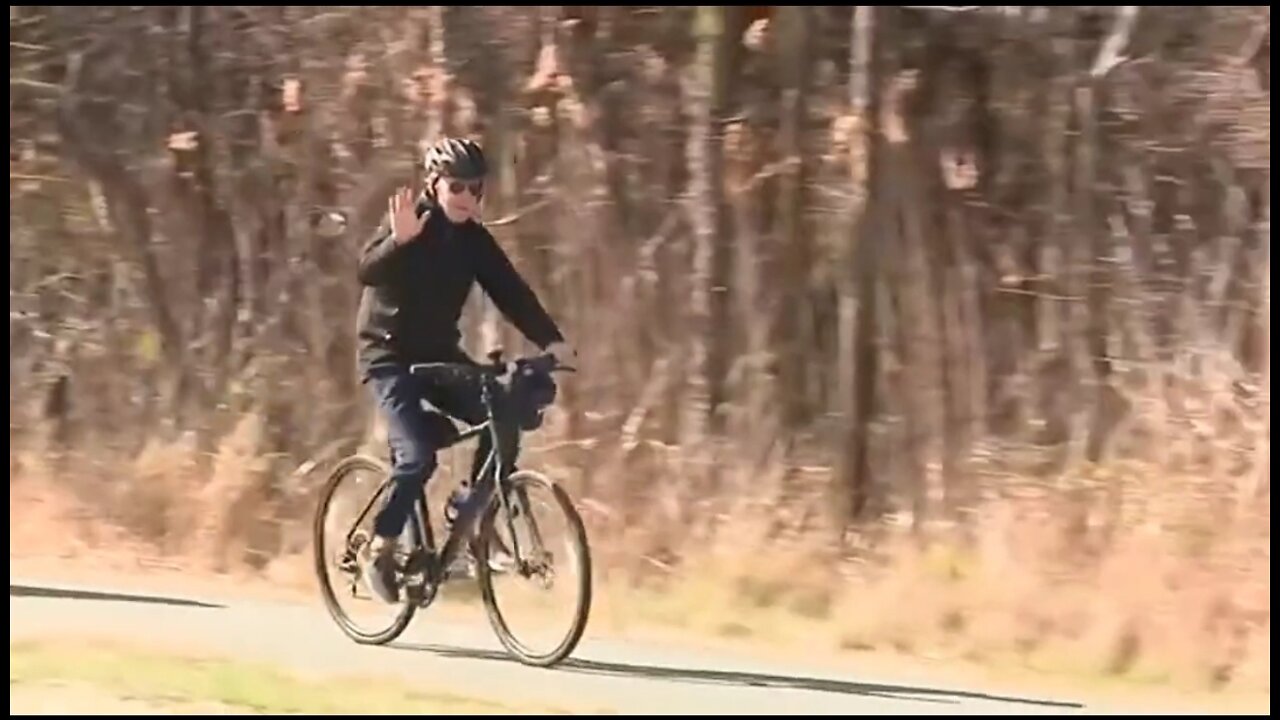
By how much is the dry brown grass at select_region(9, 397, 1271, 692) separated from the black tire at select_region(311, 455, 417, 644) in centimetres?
7

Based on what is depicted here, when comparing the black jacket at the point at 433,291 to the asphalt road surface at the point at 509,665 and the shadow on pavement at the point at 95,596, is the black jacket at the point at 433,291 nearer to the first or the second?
the asphalt road surface at the point at 509,665

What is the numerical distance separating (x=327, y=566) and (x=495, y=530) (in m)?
0.50

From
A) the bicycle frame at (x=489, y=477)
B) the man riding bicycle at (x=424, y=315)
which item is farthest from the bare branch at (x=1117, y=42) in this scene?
the bicycle frame at (x=489, y=477)

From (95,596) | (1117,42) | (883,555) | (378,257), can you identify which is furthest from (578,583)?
(1117,42)

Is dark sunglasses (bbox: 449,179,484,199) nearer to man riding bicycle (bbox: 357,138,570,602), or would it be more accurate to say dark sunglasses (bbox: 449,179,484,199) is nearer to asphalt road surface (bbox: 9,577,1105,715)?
man riding bicycle (bbox: 357,138,570,602)

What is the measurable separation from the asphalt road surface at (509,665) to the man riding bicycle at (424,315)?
19 centimetres

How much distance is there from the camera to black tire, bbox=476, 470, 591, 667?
11.5 ft

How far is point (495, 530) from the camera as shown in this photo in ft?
11.6

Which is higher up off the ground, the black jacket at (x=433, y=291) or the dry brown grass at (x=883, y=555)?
the black jacket at (x=433, y=291)

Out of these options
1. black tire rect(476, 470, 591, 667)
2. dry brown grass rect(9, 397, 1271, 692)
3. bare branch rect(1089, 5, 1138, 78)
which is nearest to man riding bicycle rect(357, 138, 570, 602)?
black tire rect(476, 470, 591, 667)

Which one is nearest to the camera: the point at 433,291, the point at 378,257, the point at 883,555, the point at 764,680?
the point at 764,680

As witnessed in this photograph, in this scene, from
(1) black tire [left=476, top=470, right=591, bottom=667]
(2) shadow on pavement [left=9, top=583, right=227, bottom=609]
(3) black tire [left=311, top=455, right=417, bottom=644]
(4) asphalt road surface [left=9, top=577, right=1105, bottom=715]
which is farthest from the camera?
(2) shadow on pavement [left=9, top=583, right=227, bottom=609]

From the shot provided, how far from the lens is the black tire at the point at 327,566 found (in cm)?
363

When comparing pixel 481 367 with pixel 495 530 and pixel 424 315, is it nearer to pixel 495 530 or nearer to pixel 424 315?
pixel 424 315
